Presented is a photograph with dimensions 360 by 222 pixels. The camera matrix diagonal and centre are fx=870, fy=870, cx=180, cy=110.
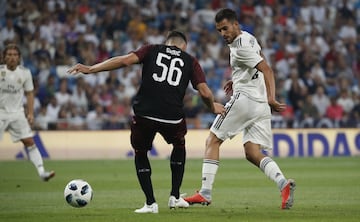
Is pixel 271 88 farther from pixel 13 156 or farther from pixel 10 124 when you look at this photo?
pixel 13 156

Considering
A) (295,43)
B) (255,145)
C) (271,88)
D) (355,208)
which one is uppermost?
(295,43)

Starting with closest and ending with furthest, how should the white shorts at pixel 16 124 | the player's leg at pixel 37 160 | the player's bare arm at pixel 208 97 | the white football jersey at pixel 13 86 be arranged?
the player's bare arm at pixel 208 97
the player's leg at pixel 37 160
the white football jersey at pixel 13 86
the white shorts at pixel 16 124

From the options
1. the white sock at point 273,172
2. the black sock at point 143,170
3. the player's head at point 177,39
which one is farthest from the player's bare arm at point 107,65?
the white sock at point 273,172

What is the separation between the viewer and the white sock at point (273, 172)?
34.0ft

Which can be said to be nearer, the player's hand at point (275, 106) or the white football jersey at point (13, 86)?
the player's hand at point (275, 106)

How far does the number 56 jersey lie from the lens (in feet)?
32.8

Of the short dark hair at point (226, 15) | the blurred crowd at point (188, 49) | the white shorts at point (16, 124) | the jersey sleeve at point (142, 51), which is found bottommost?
the white shorts at point (16, 124)

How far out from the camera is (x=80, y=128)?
22891 mm

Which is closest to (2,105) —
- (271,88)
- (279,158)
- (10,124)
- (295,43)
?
(10,124)

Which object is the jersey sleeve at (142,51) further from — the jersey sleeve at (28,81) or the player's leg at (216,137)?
the jersey sleeve at (28,81)

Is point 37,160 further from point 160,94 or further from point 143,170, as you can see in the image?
point 160,94

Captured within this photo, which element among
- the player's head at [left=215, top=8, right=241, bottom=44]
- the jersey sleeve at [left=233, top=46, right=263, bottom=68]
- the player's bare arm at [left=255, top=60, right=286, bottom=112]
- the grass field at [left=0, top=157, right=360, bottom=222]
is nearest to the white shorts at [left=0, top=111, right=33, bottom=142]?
the grass field at [left=0, top=157, right=360, bottom=222]

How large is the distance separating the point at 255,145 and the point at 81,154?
12804 mm

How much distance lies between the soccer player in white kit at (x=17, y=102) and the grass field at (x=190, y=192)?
0.60 m
